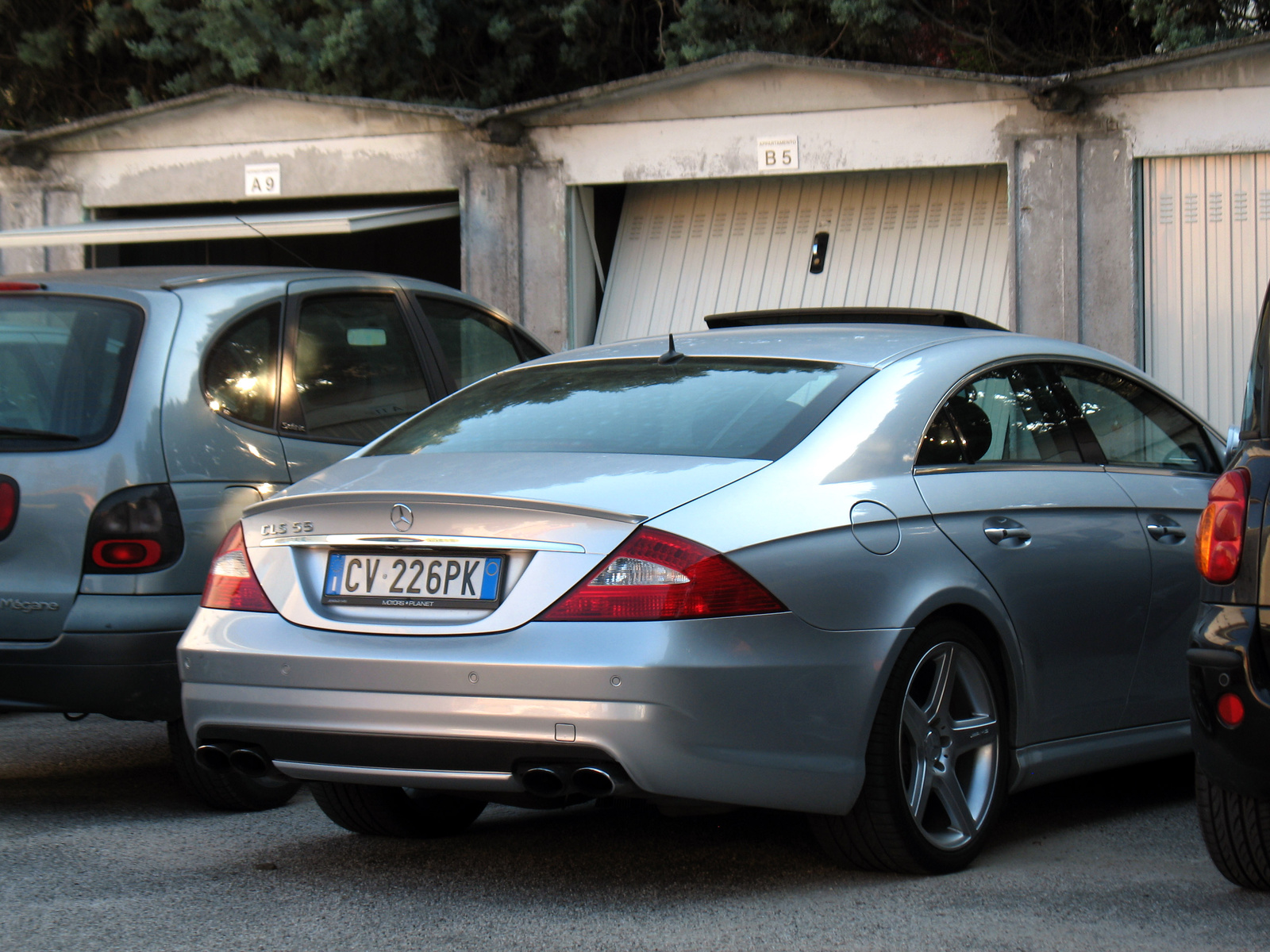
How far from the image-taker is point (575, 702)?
351cm

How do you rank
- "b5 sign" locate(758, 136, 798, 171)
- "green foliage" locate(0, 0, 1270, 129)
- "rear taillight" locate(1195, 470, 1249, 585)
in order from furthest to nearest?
"green foliage" locate(0, 0, 1270, 129)
"b5 sign" locate(758, 136, 798, 171)
"rear taillight" locate(1195, 470, 1249, 585)

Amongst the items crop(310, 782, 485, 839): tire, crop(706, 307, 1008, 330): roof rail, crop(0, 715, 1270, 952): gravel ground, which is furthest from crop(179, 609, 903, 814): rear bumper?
crop(706, 307, 1008, 330): roof rail

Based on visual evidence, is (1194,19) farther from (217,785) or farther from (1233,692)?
(217,785)

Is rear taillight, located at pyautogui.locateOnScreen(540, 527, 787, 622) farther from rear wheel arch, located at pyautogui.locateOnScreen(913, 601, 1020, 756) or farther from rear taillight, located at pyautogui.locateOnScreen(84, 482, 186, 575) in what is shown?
rear taillight, located at pyautogui.locateOnScreen(84, 482, 186, 575)

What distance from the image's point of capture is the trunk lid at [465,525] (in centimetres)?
361

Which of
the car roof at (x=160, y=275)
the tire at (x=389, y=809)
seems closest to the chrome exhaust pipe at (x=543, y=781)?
the tire at (x=389, y=809)

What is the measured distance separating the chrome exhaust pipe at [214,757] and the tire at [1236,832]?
7.83 feet

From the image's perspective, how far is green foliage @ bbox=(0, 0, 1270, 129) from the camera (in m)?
13.6

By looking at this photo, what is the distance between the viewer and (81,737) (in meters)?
6.60

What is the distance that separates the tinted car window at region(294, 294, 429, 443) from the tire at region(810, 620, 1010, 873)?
247cm

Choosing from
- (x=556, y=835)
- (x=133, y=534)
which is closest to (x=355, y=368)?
(x=133, y=534)

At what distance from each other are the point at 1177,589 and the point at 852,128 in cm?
722

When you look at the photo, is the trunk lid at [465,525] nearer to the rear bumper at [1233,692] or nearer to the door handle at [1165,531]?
the rear bumper at [1233,692]

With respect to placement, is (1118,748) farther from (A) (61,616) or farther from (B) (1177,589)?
(A) (61,616)
